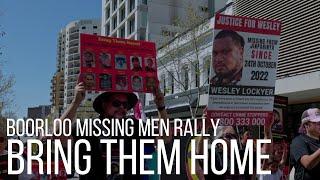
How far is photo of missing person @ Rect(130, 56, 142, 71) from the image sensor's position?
4.80m

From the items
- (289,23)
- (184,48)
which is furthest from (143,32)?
(289,23)

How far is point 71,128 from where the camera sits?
4.25 meters

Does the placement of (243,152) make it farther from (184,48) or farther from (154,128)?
(184,48)

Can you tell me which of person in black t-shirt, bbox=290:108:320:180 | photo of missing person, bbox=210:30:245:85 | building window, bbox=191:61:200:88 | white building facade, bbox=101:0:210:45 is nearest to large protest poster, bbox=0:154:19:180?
photo of missing person, bbox=210:30:245:85

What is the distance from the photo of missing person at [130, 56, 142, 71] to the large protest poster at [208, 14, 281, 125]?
112cm

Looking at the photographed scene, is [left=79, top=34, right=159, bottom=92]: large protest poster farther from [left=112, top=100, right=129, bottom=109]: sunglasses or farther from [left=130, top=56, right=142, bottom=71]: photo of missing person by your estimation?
[left=112, top=100, right=129, bottom=109]: sunglasses

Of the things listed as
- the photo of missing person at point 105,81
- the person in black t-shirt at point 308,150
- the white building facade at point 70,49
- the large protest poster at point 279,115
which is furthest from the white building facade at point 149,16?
the white building facade at point 70,49

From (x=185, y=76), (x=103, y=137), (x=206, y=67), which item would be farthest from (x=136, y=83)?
(x=185, y=76)

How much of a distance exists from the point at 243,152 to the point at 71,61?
159m

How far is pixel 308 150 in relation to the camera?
5.24 metres

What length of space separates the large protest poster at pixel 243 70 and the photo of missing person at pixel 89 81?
1.52m

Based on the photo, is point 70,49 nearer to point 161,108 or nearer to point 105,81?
point 105,81

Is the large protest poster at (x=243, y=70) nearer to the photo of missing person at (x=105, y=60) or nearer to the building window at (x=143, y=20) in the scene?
the photo of missing person at (x=105, y=60)

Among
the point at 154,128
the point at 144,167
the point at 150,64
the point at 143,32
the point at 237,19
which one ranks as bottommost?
the point at 144,167
